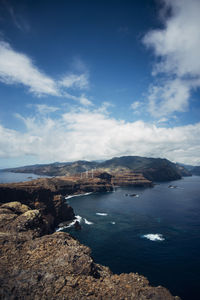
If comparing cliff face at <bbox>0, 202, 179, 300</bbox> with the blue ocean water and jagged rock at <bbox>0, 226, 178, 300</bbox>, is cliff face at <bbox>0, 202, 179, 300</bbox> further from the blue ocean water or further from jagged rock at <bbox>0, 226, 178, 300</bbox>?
the blue ocean water

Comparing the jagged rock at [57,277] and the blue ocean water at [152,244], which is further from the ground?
the jagged rock at [57,277]

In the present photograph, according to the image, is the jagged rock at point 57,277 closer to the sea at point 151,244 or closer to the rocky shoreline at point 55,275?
the rocky shoreline at point 55,275

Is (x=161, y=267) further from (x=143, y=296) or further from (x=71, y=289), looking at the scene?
(x=71, y=289)

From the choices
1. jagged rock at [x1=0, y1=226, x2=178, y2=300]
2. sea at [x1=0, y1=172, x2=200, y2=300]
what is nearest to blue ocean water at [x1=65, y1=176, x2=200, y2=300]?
sea at [x1=0, y1=172, x2=200, y2=300]

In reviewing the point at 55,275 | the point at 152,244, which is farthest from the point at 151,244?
the point at 55,275

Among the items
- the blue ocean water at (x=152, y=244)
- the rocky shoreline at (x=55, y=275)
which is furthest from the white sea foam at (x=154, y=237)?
the rocky shoreline at (x=55, y=275)

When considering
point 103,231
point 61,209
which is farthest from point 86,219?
point 103,231

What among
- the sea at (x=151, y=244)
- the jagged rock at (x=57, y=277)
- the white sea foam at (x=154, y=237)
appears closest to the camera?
the jagged rock at (x=57, y=277)

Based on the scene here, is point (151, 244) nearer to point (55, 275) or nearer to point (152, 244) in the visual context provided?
point (152, 244)

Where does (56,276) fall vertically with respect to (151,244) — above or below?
above
